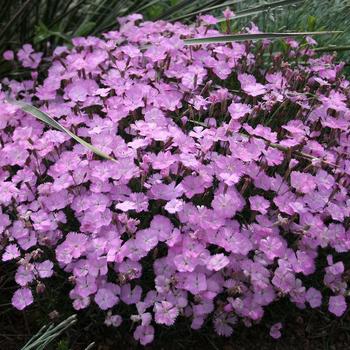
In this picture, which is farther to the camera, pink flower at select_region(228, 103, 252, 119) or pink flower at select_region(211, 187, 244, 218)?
pink flower at select_region(228, 103, 252, 119)

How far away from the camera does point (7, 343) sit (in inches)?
72.6

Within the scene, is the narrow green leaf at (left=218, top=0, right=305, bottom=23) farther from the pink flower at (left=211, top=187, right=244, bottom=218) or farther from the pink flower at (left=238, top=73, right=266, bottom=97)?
the pink flower at (left=211, top=187, right=244, bottom=218)

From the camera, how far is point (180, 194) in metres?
1.74

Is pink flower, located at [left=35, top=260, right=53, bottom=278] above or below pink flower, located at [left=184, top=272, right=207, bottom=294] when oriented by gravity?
above

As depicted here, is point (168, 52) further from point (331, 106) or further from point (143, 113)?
point (331, 106)

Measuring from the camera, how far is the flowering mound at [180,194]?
1.67 m

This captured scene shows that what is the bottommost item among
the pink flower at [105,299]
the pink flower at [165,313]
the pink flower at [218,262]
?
the pink flower at [165,313]

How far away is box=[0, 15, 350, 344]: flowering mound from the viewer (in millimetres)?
1668

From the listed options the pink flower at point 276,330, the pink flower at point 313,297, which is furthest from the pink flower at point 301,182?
the pink flower at point 276,330

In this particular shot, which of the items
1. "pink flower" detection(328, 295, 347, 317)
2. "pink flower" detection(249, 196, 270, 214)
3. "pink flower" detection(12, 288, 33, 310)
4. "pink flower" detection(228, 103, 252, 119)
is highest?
"pink flower" detection(228, 103, 252, 119)

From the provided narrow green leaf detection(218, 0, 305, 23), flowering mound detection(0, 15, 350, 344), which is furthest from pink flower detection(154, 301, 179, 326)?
narrow green leaf detection(218, 0, 305, 23)

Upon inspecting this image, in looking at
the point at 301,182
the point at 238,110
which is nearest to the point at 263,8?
the point at 238,110

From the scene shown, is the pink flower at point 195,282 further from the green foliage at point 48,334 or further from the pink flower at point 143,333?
the green foliage at point 48,334

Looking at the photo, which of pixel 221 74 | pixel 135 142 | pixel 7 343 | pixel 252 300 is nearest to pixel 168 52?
pixel 221 74
